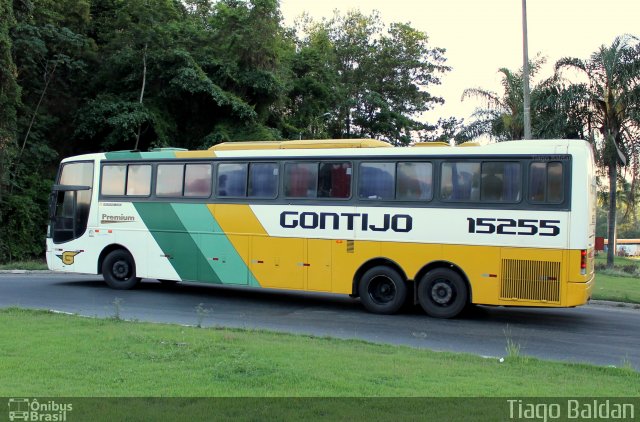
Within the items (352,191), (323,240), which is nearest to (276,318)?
(323,240)

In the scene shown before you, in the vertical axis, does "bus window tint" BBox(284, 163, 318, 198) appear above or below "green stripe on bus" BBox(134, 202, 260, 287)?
above

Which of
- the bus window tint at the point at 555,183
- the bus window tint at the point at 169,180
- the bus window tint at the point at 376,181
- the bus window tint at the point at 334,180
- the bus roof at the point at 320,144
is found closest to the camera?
the bus window tint at the point at 555,183

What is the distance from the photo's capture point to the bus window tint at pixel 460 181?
13.1m

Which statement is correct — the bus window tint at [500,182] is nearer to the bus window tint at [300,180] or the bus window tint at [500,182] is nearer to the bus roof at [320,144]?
the bus roof at [320,144]

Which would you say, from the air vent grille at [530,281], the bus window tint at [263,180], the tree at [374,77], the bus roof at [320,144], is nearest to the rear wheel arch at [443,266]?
the air vent grille at [530,281]

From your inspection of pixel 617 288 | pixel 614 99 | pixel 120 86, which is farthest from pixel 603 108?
pixel 120 86

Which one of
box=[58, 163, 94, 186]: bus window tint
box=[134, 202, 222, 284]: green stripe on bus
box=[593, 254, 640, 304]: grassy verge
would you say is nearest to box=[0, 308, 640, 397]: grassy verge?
box=[134, 202, 222, 284]: green stripe on bus

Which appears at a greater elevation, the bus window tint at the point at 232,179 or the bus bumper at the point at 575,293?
the bus window tint at the point at 232,179

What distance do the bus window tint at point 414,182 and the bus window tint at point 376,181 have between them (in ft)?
0.56

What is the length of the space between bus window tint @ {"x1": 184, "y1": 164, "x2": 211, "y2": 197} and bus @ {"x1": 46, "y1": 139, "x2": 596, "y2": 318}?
0.03 metres

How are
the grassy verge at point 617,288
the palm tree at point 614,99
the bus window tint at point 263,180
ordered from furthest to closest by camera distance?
the palm tree at point 614,99, the grassy verge at point 617,288, the bus window tint at point 263,180

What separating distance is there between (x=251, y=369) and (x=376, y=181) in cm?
762

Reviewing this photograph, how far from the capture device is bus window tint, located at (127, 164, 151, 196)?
1645 cm

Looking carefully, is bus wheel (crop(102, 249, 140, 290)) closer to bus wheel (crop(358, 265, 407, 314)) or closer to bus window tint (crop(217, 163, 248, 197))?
bus window tint (crop(217, 163, 248, 197))
